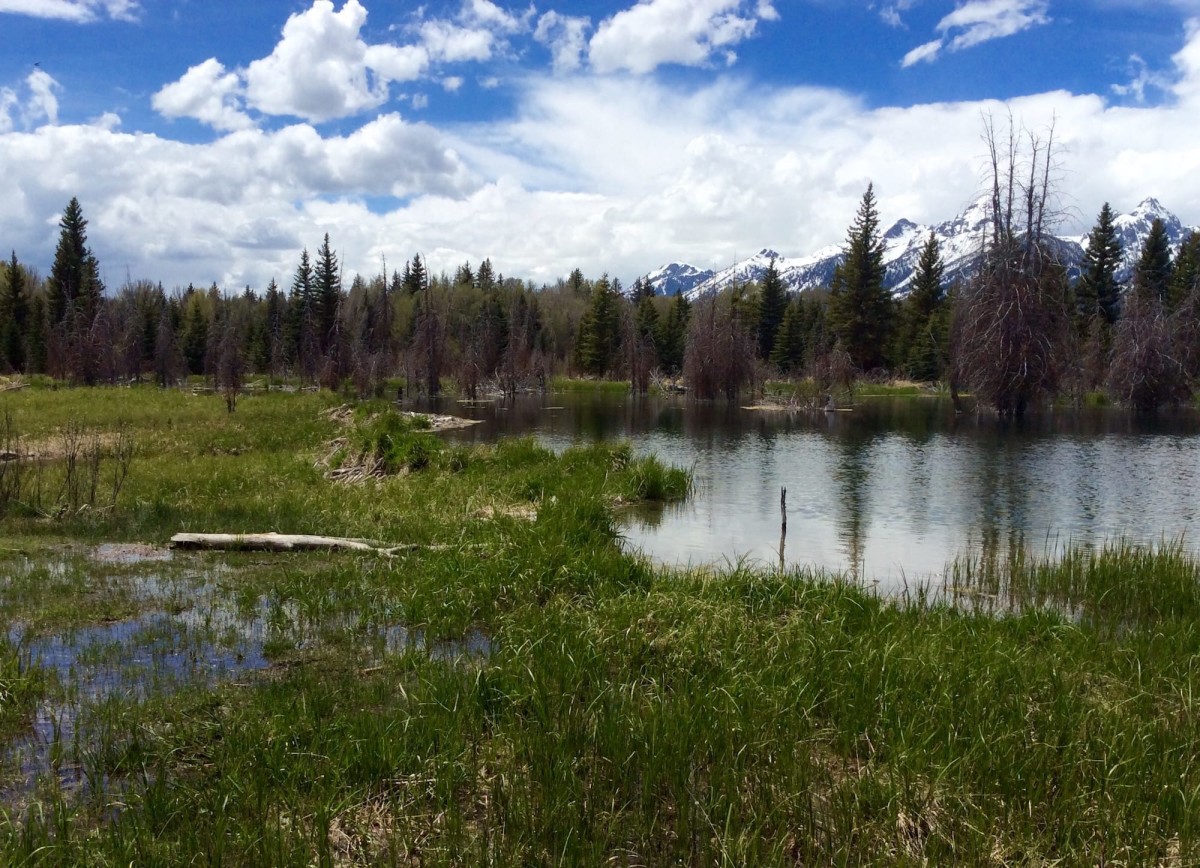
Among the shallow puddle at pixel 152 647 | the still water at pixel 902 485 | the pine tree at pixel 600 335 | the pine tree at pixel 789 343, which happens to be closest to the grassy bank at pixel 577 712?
the shallow puddle at pixel 152 647

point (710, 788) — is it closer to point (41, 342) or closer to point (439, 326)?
point (439, 326)

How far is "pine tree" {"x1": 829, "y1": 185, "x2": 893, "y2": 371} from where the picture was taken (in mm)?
83188

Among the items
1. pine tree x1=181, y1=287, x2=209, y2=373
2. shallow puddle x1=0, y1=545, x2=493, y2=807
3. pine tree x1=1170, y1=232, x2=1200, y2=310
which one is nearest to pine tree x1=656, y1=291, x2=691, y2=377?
pine tree x1=1170, y1=232, x2=1200, y2=310

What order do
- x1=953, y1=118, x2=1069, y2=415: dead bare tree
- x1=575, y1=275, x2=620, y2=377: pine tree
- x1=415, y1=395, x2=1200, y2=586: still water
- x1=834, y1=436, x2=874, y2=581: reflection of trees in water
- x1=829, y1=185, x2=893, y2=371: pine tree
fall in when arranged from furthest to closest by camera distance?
x1=575, y1=275, x2=620, y2=377: pine tree < x1=829, y1=185, x2=893, y2=371: pine tree < x1=953, y1=118, x2=1069, y2=415: dead bare tree < x1=415, y1=395, x2=1200, y2=586: still water < x1=834, y1=436, x2=874, y2=581: reflection of trees in water

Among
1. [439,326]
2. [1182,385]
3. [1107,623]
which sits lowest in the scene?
[1107,623]

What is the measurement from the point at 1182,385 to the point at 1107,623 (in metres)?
49.1

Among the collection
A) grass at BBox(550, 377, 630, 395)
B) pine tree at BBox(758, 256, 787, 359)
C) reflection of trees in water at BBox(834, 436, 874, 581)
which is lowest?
reflection of trees in water at BBox(834, 436, 874, 581)

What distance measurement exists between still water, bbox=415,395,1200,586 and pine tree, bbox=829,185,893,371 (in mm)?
39246

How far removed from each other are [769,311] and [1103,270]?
31.2 m

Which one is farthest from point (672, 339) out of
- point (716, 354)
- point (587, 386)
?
point (716, 354)

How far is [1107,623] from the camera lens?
959 centimetres

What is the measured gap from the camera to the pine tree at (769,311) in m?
91.2

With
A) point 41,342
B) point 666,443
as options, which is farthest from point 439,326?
point 666,443

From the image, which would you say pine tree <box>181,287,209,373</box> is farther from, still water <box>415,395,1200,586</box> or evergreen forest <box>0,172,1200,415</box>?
still water <box>415,395,1200,586</box>
